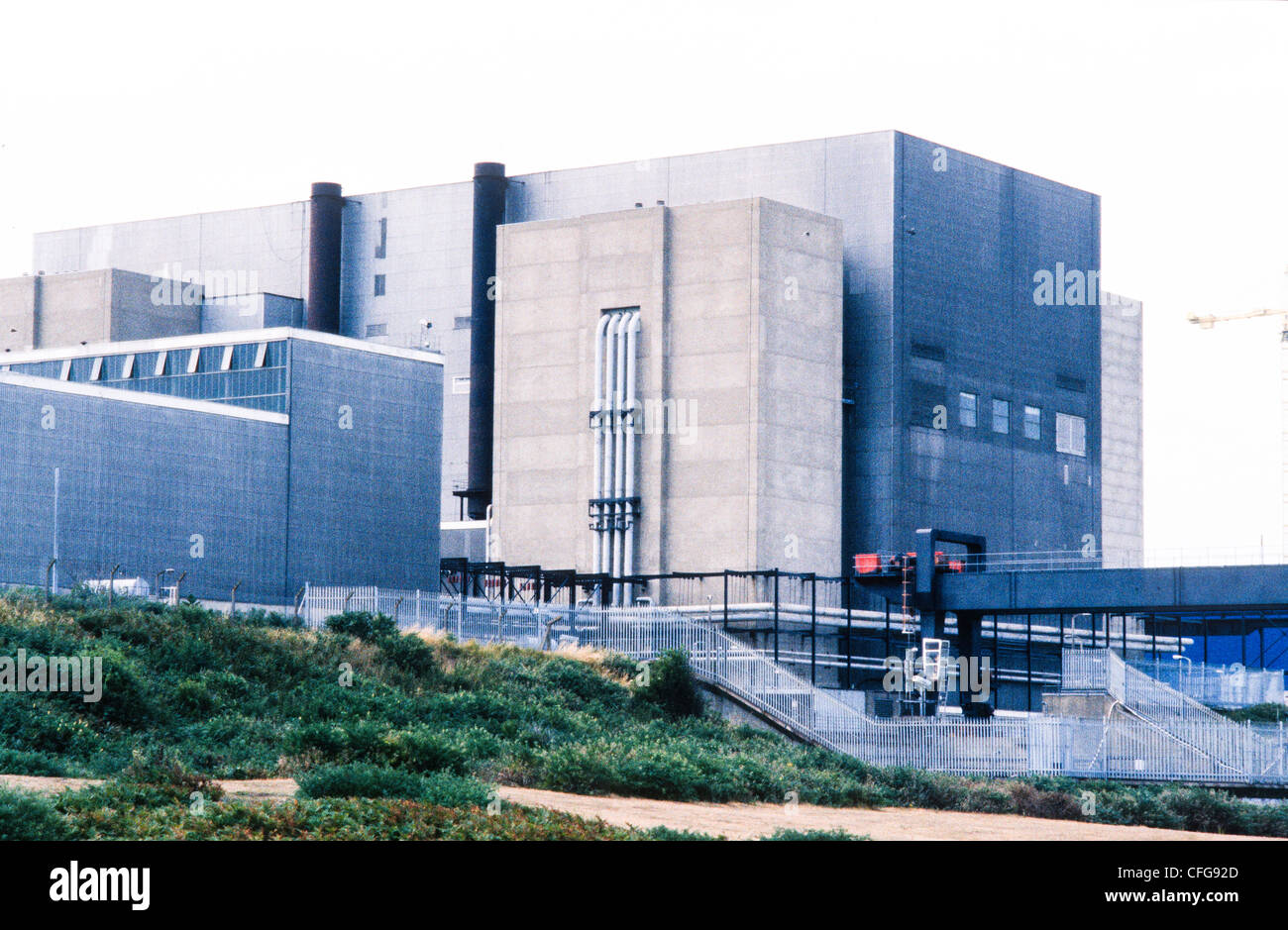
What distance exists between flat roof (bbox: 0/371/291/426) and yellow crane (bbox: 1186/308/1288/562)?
35.4m

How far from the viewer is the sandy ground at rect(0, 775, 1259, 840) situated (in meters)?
25.5

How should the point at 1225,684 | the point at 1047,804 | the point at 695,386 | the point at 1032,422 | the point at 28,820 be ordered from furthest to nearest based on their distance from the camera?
the point at 1032,422 → the point at 695,386 → the point at 1225,684 → the point at 1047,804 → the point at 28,820

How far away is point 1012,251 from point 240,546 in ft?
138

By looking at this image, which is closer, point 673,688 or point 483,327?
point 673,688

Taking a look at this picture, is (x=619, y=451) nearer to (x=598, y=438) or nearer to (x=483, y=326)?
(x=598, y=438)

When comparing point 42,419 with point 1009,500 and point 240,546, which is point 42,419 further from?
point 1009,500

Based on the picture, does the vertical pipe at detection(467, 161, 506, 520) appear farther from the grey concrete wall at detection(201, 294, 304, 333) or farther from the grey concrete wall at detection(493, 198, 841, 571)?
the grey concrete wall at detection(201, 294, 304, 333)

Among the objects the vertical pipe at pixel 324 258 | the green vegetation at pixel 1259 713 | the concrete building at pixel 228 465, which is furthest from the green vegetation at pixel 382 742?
the vertical pipe at pixel 324 258

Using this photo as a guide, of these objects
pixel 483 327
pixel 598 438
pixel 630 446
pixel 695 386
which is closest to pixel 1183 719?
pixel 695 386

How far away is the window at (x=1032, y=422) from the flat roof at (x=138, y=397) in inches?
1502

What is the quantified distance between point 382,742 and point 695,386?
1900 inches

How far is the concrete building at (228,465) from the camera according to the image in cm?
5788

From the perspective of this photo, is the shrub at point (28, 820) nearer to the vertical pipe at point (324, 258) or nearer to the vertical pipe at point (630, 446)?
the vertical pipe at point (630, 446)

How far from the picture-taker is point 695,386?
76000mm
